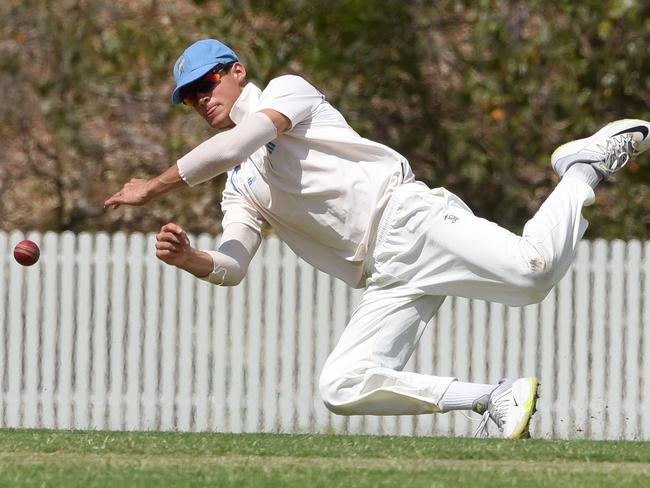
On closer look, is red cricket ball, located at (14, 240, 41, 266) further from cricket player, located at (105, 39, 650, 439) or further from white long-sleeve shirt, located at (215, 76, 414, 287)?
white long-sleeve shirt, located at (215, 76, 414, 287)

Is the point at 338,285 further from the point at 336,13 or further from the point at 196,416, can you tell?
the point at 336,13

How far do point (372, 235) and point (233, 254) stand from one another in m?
0.61

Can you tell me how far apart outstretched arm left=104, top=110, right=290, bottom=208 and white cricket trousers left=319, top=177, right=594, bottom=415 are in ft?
2.08

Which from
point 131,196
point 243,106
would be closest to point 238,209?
point 243,106

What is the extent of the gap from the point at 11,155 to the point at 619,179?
530 centimetres

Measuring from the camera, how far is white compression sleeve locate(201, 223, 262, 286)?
6051mm

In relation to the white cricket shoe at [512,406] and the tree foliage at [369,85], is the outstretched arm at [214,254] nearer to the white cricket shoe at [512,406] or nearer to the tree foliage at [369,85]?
the white cricket shoe at [512,406]

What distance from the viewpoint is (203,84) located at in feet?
19.8

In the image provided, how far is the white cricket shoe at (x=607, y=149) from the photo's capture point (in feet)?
20.5

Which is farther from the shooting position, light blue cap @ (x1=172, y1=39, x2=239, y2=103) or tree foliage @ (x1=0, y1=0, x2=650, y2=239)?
tree foliage @ (x1=0, y1=0, x2=650, y2=239)

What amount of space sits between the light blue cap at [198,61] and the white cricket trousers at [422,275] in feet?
2.93

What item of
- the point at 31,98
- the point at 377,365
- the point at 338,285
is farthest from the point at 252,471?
the point at 31,98

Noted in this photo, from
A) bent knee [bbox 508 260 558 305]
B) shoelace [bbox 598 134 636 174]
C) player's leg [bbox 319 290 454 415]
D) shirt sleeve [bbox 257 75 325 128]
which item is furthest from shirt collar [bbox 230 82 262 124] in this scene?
shoelace [bbox 598 134 636 174]

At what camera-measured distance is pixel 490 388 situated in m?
5.93
